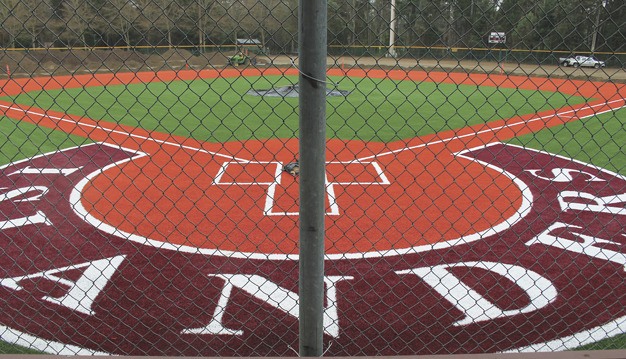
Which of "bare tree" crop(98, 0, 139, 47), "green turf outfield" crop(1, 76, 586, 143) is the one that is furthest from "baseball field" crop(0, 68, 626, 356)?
"green turf outfield" crop(1, 76, 586, 143)

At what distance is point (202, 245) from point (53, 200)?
324 cm

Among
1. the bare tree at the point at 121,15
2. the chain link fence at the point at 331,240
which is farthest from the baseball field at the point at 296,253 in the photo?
the bare tree at the point at 121,15

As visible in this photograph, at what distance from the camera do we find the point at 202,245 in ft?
22.5

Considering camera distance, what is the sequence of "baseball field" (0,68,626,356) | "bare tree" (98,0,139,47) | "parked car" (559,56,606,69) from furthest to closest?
"parked car" (559,56,606,69)
"bare tree" (98,0,139,47)
"baseball field" (0,68,626,356)

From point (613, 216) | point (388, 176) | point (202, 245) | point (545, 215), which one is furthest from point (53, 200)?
point (613, 216)

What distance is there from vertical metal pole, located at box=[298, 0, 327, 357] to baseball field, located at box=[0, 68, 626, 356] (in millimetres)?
396

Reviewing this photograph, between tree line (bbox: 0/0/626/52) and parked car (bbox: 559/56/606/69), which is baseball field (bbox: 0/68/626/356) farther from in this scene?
parked car (bbox: 559/56/606/69)

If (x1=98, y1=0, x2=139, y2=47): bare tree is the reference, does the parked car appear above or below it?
below

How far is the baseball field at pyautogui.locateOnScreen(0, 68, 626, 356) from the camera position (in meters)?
4.95

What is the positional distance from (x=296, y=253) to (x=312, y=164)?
167 inches

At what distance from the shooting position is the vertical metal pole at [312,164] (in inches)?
91.6

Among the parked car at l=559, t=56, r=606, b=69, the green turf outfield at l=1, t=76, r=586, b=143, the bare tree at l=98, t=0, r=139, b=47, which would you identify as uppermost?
the bare tree at l=98, t=0, r=139, b=47

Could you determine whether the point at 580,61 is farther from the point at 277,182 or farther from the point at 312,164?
the point at 312,164

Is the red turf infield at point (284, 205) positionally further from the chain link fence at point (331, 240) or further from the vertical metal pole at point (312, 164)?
the vertical metal pole at point (312, 164)
